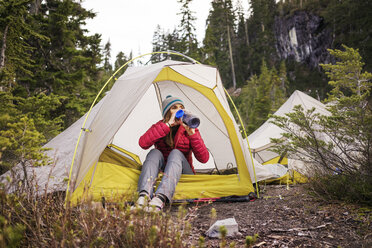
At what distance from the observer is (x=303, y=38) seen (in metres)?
28.6

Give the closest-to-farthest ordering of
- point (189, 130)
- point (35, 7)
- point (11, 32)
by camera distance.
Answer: point (189, 130)
point (11, 32)
point (35, 7)

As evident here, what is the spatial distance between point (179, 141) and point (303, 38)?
31191mm

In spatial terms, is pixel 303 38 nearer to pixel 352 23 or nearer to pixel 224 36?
pixel 352 23

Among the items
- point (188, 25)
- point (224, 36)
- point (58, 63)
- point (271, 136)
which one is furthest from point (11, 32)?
point (224, 36)

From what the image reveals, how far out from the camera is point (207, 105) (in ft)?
13.3

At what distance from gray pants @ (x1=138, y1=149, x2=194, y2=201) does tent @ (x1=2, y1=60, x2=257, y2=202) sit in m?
0.25

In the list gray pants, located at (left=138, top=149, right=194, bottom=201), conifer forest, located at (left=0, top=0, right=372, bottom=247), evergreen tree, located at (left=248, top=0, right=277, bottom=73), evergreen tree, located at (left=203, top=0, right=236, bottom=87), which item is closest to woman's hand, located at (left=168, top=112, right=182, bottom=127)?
gray pants, located at (left=138, top=149, right=194, bottom=201)

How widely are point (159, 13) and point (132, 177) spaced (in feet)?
143

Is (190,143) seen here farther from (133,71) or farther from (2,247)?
(2,247)

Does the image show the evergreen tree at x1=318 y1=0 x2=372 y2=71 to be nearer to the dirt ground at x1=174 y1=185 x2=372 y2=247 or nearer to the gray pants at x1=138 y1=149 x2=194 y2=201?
the dirt ground at x1=174 y1=185 x2=372 y2=247

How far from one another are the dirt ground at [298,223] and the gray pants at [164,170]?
41cm

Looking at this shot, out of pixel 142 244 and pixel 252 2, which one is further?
pixel 252 2

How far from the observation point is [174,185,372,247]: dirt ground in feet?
5.31

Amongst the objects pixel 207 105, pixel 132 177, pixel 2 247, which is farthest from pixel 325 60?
pixel 2 247
